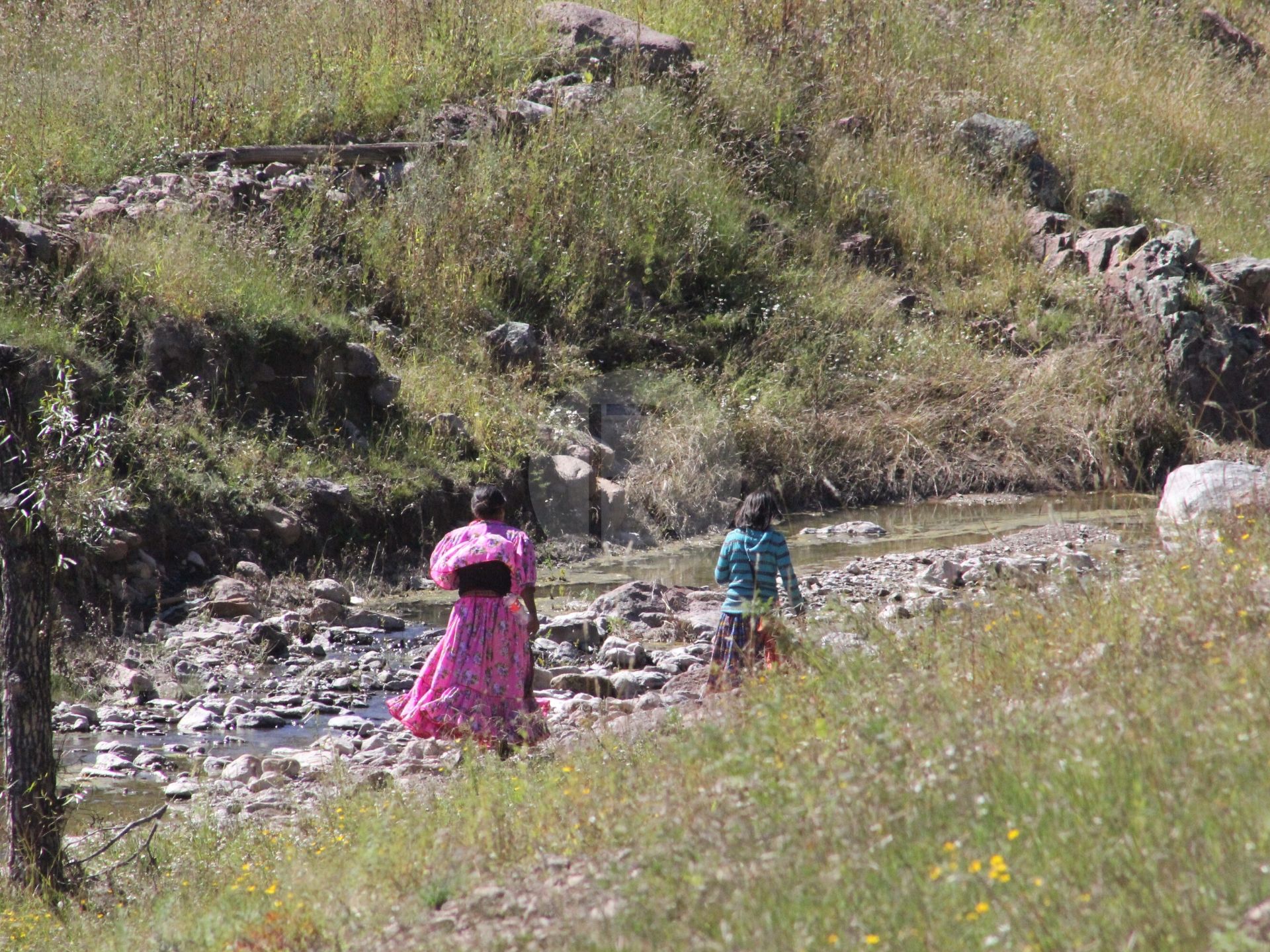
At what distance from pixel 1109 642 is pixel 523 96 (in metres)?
13.7

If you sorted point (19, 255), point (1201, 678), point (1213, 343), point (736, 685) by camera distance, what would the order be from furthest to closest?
point (1213, 343) < point (19, 255) < point (736, 685) < point (1201, 678)

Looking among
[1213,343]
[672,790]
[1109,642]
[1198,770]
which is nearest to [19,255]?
[672,790]

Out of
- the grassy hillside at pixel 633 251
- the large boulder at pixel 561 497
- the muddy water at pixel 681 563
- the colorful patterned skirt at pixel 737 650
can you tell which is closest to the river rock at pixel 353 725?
the muddy water at pixel 681 563

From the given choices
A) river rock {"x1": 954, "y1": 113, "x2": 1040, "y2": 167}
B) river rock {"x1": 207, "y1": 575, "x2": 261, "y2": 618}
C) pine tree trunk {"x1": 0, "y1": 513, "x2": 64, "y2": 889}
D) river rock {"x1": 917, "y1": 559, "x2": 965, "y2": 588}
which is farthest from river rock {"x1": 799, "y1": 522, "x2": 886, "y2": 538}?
pine tree trunk {"x1": 0, "y1": 513, "x2": 64, "y2": 889}

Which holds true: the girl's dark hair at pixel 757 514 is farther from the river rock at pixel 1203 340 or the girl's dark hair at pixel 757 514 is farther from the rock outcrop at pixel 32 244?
the river rock at pixel 1203 340

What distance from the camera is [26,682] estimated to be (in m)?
Result: 5.06

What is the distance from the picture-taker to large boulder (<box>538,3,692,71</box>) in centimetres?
1767

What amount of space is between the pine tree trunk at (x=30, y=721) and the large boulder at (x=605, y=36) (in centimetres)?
1399

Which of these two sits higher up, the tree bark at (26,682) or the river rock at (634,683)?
the tree bark at (26,682)

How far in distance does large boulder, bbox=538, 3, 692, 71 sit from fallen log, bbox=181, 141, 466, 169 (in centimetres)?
346

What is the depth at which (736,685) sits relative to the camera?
20.8 ft

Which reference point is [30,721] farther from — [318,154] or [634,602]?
[318,154]

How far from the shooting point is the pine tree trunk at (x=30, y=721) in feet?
16.5

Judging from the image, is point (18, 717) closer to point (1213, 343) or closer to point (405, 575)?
point (405, 575)
